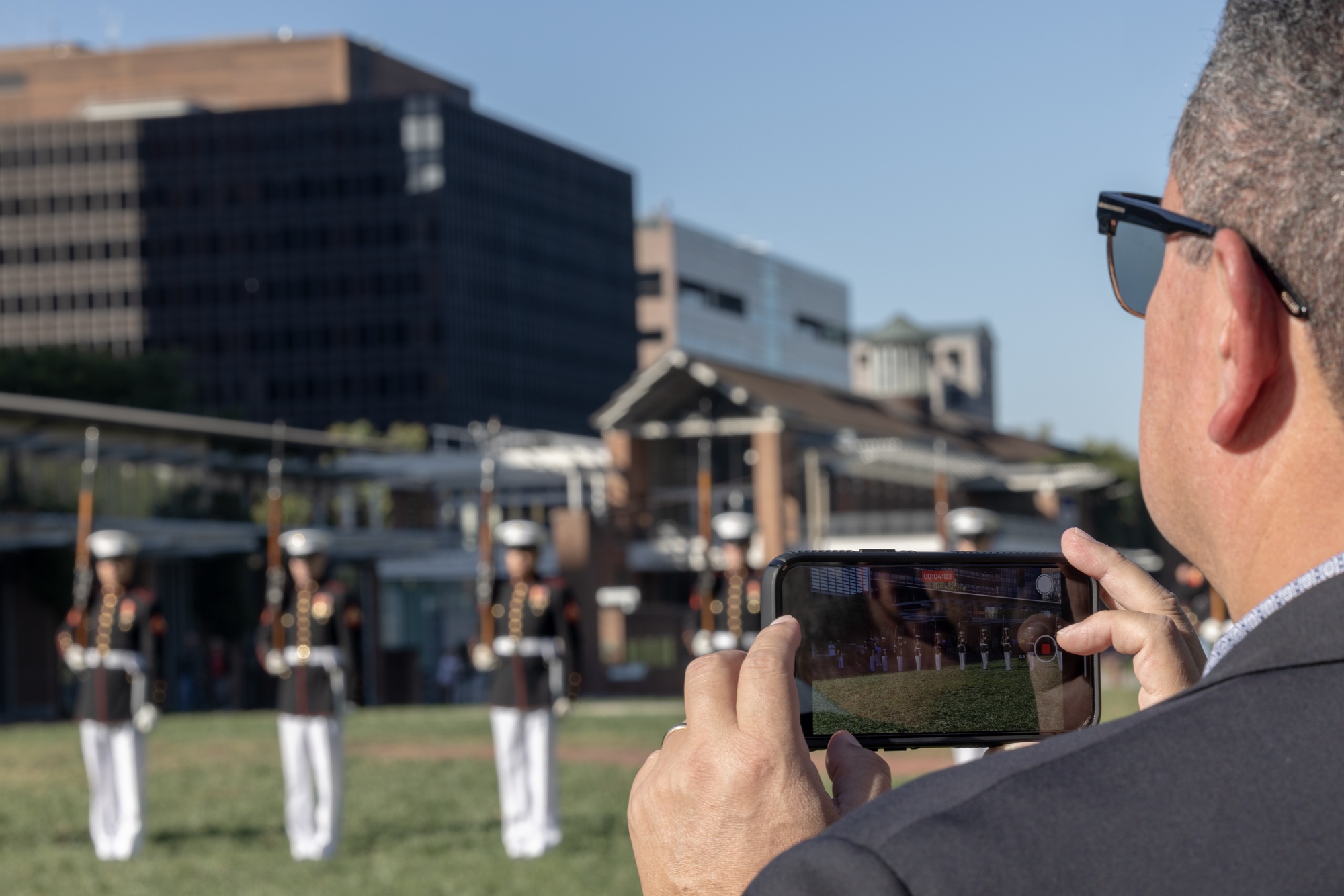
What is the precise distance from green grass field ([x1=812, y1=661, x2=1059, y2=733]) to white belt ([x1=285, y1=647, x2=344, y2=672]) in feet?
37.2

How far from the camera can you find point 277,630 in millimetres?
13102

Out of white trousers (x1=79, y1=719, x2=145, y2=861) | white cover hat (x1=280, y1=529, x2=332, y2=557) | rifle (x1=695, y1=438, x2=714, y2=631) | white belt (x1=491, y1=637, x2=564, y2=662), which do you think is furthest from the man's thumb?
rifle (x1=695, y1=438, x2=714, y2=631)

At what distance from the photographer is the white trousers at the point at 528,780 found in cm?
1153

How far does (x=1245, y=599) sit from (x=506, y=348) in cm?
8828

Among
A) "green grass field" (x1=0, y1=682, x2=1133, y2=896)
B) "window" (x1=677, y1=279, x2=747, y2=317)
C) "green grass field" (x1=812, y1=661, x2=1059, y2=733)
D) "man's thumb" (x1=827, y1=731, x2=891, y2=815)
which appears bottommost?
"green grass field" (x1=0, y1=682, x2=1133, y2=896)

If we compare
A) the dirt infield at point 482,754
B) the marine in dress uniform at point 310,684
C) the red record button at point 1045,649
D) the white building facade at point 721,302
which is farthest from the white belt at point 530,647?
the white building facade at point 721,302

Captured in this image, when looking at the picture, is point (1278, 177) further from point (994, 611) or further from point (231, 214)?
point (231, 214)

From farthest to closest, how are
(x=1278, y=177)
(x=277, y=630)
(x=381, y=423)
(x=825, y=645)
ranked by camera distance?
(x=381, y=423)
(x=277, y=630)
(x=825, y=645)
(x=1278, y=177)

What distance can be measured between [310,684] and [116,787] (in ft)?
4.96

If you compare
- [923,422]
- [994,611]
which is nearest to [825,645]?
[994,611]

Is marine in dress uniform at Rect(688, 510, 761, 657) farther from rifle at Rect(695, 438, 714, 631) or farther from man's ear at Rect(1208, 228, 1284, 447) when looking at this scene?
man's ear at Rect(1208, 228, 1284, 447)

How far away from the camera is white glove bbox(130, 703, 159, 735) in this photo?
12.3 m

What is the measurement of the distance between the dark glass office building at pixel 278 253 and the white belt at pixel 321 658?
2826 inches

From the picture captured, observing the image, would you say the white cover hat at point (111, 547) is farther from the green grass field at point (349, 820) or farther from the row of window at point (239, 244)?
the row of window at point (239, 244)
